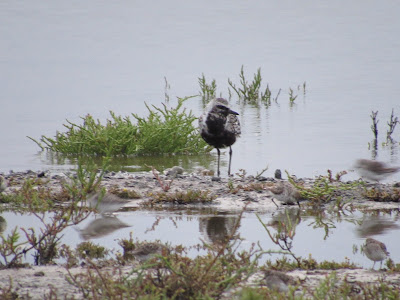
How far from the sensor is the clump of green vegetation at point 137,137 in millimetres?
18188

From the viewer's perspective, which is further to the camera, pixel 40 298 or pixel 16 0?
pixel 16 0

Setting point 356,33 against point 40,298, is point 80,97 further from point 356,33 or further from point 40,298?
point 356,33

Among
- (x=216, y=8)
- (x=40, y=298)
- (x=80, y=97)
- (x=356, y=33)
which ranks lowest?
(x=40, y=298)

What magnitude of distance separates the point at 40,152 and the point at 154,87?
14.0 metres

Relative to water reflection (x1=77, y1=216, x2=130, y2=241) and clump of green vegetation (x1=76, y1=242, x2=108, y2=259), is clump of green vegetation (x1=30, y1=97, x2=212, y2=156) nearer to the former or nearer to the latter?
water reflection (x1=77, y1=216, x2=130, y2=241)

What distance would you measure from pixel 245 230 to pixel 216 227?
0.39m

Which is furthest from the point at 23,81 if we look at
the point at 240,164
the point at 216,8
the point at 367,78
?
the point at 216,8

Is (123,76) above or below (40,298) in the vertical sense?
above

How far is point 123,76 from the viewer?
37.6 meters

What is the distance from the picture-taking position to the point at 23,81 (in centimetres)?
3466

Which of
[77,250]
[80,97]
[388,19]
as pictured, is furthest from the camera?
[388,19]

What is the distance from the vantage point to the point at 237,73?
3734 centimetres

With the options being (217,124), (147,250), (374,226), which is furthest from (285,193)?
(147,250)

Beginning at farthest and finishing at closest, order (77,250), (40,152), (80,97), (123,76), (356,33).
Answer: (356,33), (123,76), (80,97), (40,152), (77,250)
